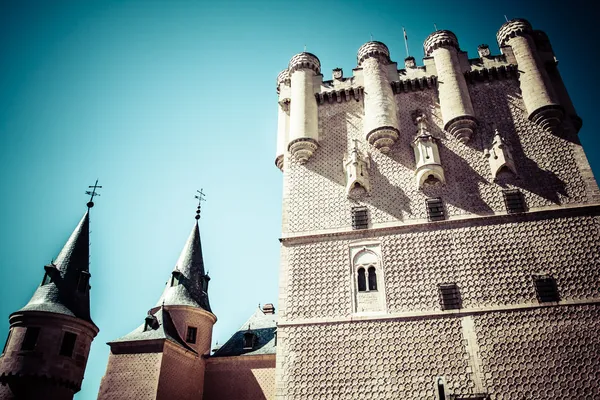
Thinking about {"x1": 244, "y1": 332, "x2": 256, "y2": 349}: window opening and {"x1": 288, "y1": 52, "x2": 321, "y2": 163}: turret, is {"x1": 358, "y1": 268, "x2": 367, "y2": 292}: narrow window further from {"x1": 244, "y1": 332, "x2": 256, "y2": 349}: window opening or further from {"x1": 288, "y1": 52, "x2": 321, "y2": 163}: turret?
{"x1": 244, "y1": 332, "x2": 256, "y2": 349}: window opening

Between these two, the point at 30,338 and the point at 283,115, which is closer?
the point at 30,338

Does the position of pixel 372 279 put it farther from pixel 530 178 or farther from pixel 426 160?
pixel 530 178

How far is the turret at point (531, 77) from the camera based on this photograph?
41.7ft

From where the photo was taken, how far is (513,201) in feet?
38.5

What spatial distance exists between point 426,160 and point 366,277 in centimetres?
Result: 399

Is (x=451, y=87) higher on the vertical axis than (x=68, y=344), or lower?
higher

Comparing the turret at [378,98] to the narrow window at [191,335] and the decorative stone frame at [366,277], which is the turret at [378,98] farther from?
the narrow window at [191,335]

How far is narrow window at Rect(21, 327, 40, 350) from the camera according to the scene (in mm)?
15492

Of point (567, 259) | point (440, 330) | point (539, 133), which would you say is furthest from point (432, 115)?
point (440, 330)

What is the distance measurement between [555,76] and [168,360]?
17151 mm

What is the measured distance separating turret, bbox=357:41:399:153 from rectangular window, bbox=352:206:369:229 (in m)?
2.25

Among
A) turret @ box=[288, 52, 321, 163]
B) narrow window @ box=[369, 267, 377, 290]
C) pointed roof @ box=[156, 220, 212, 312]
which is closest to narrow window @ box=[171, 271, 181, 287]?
pointed roof @ box=[156, 220, 212, 312]

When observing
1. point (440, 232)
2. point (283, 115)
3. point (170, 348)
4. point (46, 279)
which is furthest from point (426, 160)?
point (46, 279)

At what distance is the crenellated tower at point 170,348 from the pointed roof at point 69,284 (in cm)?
247
